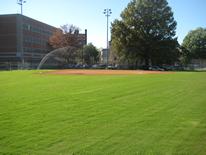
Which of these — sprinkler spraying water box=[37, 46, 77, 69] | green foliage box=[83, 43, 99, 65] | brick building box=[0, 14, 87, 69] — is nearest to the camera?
sprinkler spraying water box=[37, 46, 77, 69]

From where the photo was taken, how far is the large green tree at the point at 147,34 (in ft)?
236

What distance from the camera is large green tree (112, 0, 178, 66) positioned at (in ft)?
236

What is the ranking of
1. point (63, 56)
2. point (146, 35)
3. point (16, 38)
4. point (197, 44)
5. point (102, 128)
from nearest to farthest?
point (102, 128) → point (146, 35) → point (16, 38) → point (63, 56) → point (197, 44)

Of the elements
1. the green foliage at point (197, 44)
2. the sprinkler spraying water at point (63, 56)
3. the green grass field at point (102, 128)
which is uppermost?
the green foliage at point (197, 44)

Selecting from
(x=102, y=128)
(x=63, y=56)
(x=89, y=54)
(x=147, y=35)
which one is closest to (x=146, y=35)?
(x=147, y=35)

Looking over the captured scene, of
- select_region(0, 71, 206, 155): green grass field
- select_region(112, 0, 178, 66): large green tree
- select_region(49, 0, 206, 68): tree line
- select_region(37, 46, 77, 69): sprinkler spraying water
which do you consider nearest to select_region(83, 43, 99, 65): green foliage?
select_region(37, 46, 77, 69): sprinkler spraying water

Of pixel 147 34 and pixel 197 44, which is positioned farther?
pixel 197 44

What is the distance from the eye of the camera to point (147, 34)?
240 feet

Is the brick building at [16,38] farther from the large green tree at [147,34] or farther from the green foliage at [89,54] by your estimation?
the large green tree at [147,34]

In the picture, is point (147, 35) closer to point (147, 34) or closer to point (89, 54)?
point (147, 34)

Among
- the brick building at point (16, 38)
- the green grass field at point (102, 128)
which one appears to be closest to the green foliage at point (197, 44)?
the brick building at point (16, 38)

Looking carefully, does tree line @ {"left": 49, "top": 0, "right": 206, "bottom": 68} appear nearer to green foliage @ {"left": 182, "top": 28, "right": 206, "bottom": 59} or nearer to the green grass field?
green foliage @ {"left": 182, "top": 28, "right": 206, "bottom": 59}

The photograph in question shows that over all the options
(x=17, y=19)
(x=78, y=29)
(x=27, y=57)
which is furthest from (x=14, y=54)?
(x=78, y=29)

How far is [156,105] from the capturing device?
36.1 feet
